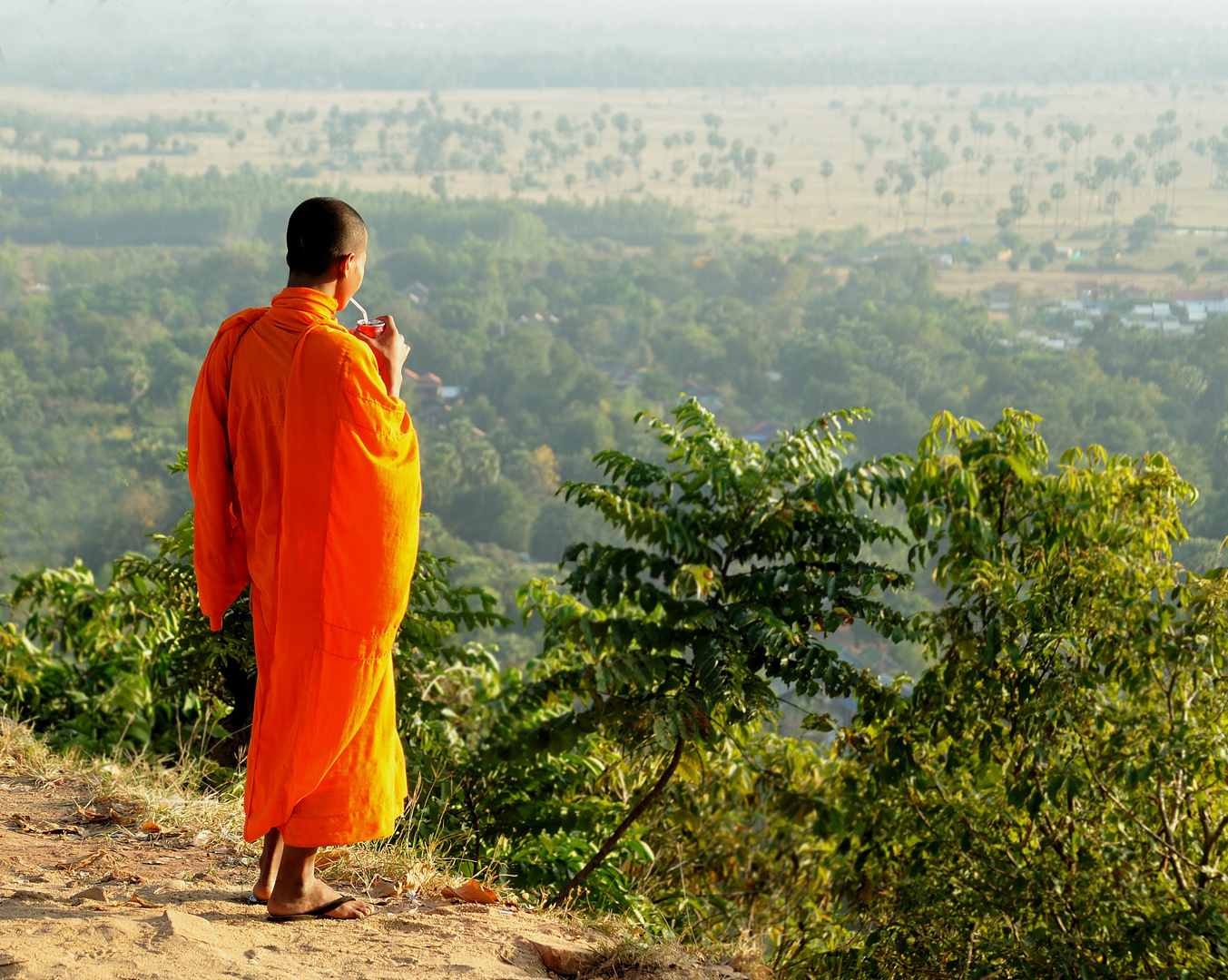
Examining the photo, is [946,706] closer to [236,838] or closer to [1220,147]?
[236,838]

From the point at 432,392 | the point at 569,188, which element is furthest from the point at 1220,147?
the point at 569,188

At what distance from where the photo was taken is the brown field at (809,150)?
5266 cm

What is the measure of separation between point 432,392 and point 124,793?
40.7 metres

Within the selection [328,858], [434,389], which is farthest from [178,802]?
[434,389]

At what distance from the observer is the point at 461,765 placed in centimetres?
365

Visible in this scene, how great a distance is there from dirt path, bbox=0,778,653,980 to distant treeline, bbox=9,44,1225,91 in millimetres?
69135

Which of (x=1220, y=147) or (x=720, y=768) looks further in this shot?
(x=1220, y=147)

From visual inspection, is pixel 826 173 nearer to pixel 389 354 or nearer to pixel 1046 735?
pixel 1046 735

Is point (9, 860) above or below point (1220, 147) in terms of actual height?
below

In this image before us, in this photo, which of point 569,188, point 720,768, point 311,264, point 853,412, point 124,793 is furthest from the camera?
point 569,188

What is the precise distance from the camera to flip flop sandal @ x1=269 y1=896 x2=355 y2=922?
216cm

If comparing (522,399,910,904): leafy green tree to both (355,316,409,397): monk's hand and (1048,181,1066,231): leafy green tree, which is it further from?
(1048,181,1066,231): leafy green tree

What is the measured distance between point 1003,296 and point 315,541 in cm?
5053

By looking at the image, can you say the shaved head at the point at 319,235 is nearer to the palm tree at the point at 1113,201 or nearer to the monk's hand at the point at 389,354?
the monk's hand at the point at 389,354
